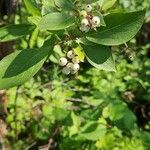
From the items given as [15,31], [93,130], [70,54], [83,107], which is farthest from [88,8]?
[83,107]

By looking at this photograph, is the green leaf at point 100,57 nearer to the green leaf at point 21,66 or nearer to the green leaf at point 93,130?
the green leaf at point 21,66

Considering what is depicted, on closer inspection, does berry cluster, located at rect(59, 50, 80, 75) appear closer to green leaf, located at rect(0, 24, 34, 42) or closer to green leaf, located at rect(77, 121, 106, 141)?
green leaf, located at rect(0, 24, 34, 42)

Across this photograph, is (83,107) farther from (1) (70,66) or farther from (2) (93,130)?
(1) (70,66)

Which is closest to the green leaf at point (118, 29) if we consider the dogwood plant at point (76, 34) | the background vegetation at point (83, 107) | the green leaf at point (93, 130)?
the dogwood plant at point (76, 34)

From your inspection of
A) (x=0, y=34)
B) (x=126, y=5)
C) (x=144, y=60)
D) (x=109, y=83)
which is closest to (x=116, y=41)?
(x=0, y=34)

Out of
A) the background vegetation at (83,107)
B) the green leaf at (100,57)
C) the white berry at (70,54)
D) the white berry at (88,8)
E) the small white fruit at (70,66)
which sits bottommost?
the background vegetation at (83,107)

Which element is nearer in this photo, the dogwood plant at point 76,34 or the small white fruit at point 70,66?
the dogwood plant at point 76,34

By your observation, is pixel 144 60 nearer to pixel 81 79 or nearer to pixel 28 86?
pixel 81 79
